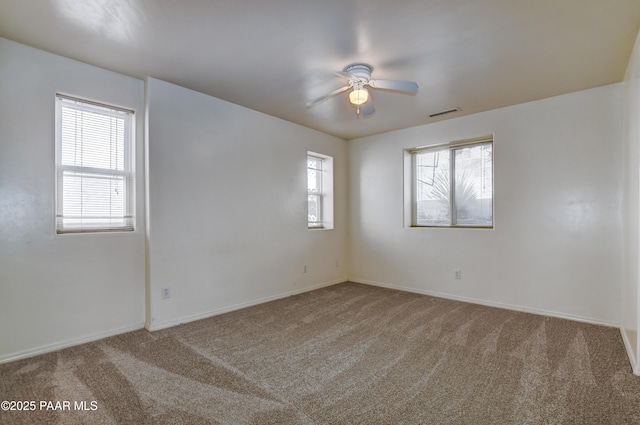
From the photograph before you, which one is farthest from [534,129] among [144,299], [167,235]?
[144,299]

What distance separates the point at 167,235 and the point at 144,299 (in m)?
0.69

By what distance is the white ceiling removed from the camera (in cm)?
210

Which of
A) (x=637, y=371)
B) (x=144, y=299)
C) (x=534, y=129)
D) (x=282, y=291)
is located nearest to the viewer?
(x=637, y=371)

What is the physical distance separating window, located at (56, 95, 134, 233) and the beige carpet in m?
1.15

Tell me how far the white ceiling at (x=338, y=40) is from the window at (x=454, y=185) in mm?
1014

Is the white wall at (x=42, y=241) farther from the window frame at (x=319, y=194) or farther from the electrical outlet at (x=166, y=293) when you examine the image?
the window frame at (x=319, y=194)

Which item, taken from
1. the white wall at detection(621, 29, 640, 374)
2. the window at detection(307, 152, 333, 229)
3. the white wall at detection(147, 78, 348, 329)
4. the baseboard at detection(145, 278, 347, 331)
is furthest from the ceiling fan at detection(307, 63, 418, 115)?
the baseboard at detection(145, 278, 347, 331)

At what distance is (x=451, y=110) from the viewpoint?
402 cm

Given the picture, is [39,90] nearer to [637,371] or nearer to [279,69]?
[279,69]

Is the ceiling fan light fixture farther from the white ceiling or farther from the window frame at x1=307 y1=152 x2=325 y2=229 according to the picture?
the window frame at x1=307 y1=152 x2=325 y2=229

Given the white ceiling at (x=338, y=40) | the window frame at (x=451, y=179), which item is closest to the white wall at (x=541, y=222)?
the window frame at (x=451, y=179)

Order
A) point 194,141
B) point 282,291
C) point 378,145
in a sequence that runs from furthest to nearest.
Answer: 1. point 378,145
2. point 282,291
3. point 194,141

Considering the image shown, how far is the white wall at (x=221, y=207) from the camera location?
323 cm

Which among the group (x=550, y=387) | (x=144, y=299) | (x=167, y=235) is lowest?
(x=550, y=387)
